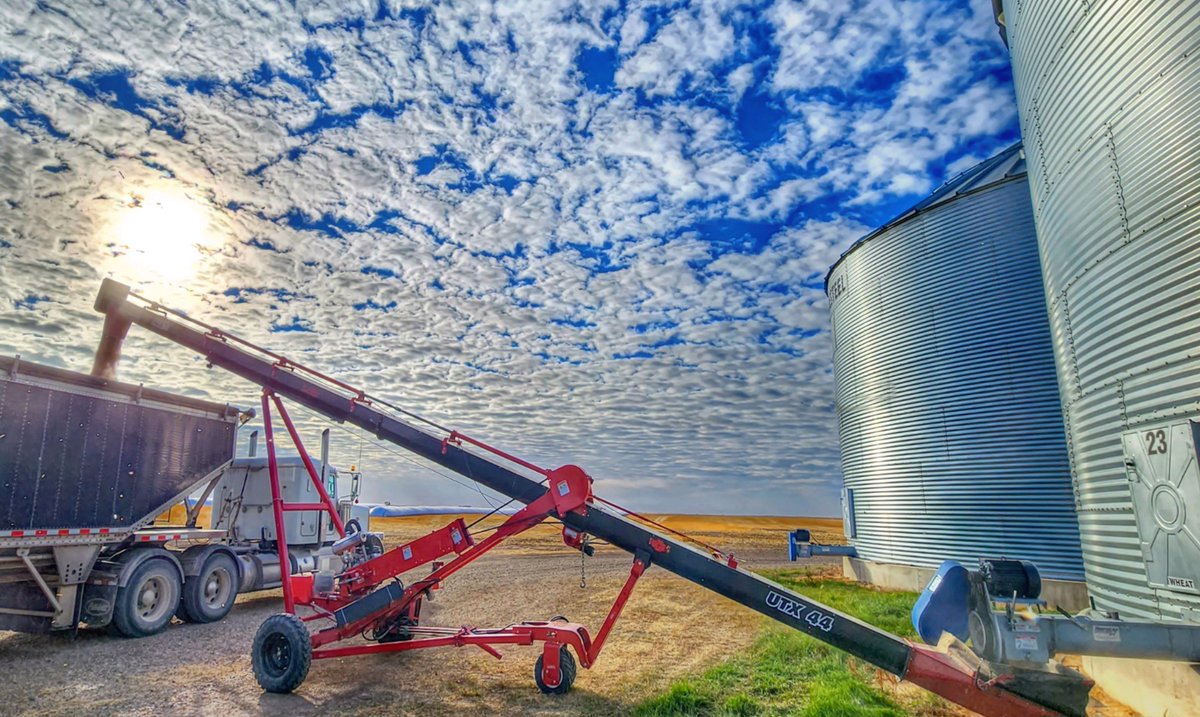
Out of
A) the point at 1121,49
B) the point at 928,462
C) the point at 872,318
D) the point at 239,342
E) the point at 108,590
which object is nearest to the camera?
the point at 1121,49

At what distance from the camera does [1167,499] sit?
7219mm

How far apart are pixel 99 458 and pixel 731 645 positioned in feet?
37.9

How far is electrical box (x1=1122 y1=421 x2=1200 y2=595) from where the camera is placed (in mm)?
6879

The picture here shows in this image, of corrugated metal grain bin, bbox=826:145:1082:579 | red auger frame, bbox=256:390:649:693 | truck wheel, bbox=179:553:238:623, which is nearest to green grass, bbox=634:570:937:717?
red auger frame, bbox=256:390:649:693

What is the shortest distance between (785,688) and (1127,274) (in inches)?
260

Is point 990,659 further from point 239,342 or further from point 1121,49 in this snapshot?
point 239,342

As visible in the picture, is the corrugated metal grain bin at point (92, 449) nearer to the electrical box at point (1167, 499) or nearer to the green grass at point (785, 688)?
the green grass at point (785, 688)

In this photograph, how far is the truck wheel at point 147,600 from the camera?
12242 millimetres

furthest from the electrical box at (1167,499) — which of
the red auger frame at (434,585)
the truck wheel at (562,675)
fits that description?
the truck wheel at (562,675)

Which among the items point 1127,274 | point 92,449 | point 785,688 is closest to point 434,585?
point 785,688

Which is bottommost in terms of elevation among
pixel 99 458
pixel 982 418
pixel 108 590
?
pixel 108 590

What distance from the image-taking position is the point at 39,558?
1124cm

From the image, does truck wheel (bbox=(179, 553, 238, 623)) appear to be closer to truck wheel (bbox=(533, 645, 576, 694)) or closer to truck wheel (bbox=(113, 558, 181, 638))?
A: truck wheel (bbox=(113, 558, 181, 638))

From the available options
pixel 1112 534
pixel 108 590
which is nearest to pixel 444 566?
pixel 108 590
